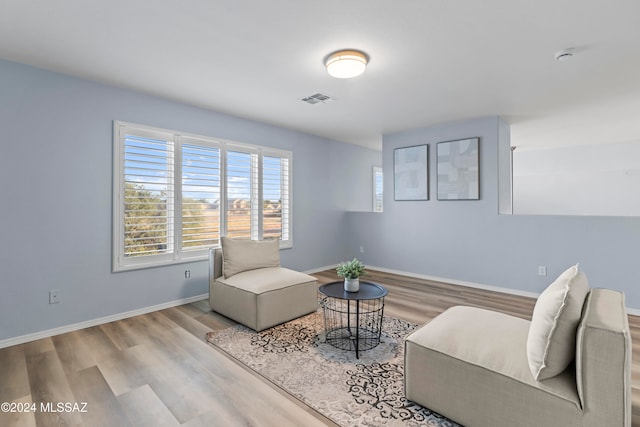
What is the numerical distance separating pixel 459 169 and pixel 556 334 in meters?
3.62

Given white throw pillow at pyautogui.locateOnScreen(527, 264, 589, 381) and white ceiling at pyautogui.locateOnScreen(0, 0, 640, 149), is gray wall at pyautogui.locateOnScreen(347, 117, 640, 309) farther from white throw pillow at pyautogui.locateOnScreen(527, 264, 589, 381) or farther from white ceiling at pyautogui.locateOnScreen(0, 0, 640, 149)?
white throw pillow at pyautogui.locateOnScreen(527, 264, 589, 381)

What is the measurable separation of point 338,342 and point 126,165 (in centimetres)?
291

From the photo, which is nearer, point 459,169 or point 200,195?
point 200,195

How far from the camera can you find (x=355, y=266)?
105 inches

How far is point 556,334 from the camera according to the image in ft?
4.47

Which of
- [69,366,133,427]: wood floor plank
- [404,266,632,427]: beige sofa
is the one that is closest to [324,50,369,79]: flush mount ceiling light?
[404,266,632,427]: beige sofa

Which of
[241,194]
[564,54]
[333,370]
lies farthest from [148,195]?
[564,54]

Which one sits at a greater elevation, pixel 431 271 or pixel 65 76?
pixel 65 76

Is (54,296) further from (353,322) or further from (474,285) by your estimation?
(474,285)

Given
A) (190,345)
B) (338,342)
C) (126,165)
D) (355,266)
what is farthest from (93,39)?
(338,342)

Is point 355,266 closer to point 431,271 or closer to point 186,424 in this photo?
point 186,424

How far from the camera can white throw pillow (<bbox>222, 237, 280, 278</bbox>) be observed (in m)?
3.43

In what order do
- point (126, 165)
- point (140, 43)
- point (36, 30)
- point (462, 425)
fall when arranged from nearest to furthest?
point (462, 425), point (36, 30), point (140, 43), point (126, 165)

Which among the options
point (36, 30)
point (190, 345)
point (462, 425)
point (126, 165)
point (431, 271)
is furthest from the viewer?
point (431, 271)
